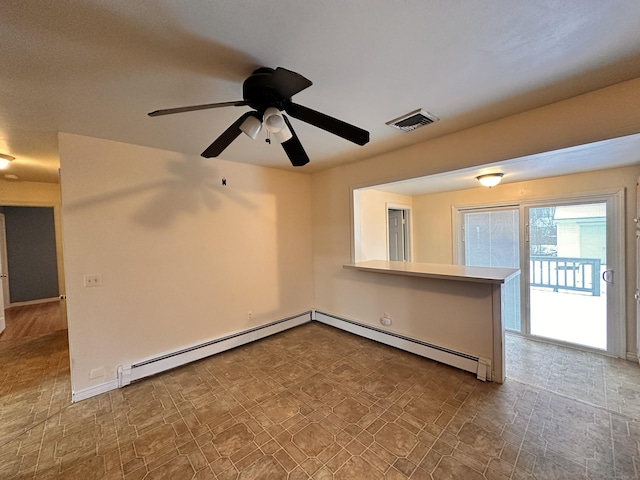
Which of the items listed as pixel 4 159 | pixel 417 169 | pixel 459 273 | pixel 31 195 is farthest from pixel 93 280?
pixel 459 273

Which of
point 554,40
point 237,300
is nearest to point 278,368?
point 237,300

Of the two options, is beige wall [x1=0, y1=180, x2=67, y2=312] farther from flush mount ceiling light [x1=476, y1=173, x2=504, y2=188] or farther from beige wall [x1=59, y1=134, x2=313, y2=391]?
flush mount ceiling light [x1=476, y1=173, x2=504, y2=188]

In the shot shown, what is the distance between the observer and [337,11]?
114 cm

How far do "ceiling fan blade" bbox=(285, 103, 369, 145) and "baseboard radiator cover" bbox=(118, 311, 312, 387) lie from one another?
9.53 ft

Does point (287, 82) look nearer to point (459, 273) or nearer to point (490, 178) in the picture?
point (459, 273)

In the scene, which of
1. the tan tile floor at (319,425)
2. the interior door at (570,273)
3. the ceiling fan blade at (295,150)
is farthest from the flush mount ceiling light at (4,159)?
the interior door at (570,273)

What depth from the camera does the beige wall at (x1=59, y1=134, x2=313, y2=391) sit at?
7.97 feet

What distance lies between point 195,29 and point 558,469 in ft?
10.4

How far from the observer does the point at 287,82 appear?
1.26 m

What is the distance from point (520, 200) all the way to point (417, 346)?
2.75m

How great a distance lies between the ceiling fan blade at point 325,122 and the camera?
4.78ft

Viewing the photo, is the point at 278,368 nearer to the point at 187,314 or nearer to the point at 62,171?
the point at 187,314

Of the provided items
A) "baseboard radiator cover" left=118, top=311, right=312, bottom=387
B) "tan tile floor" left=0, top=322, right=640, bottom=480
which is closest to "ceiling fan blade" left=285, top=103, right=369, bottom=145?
"tan tile floor" left=0, top=322, right=640, bottom=480

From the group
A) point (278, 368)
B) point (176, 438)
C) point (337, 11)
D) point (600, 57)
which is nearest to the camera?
point (337, 11)
